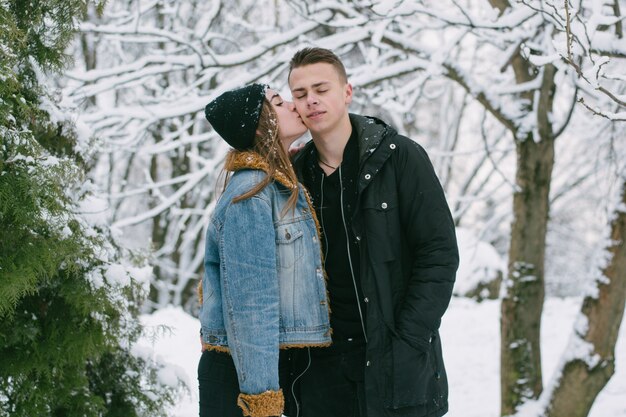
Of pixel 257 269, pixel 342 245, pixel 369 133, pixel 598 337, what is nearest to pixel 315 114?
pixel 369 133

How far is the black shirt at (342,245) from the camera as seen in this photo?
2654 mm

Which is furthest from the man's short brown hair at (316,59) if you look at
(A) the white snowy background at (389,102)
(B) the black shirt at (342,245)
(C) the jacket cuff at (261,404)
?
(C) the jacket cuff at (261,404)

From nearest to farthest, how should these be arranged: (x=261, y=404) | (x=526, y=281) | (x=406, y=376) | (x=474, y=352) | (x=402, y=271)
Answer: (x=261, y=404)
(x=406, y=376)
(x=402, y=271)
(x=526, y=281)
(x=474, y=352)

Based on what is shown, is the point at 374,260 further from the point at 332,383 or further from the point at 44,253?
the point at 44,253

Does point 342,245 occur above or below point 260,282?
above

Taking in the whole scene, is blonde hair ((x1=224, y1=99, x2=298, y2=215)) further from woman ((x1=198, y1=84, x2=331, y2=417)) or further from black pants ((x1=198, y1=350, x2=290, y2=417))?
black pants ((x1=198, y1=350, x2=290, y2=417))

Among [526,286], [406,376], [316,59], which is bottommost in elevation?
[406,376]

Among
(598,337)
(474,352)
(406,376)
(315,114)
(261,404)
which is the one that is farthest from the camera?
(474,352)

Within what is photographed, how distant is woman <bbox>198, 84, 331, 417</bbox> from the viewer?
90.7 inches

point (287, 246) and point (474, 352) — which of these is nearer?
point (287, 246)

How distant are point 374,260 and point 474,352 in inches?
251

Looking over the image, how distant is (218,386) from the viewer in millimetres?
2471

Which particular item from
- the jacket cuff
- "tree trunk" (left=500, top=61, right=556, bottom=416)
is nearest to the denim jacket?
the jacket cuff

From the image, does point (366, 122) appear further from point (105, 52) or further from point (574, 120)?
point (105, 52)
